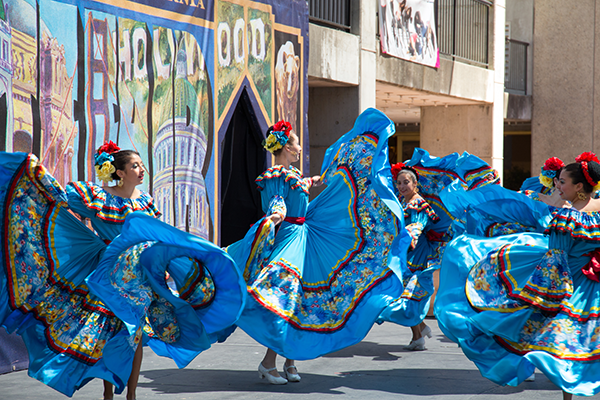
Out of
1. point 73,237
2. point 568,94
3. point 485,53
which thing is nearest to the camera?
point 73,237

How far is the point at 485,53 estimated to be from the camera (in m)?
15.1

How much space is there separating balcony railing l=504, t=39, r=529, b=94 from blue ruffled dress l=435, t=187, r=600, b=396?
13.4 metres

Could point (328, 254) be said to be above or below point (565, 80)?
below

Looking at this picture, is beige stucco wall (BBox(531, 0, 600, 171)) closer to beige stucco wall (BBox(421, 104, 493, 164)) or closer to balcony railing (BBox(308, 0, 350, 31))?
beige stucco wall (BBox(421, 104, 493, 164))

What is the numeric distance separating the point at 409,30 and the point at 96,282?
30.5ft

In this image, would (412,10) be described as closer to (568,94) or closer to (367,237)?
(568,94)

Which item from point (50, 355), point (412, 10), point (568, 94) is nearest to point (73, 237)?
point (50, 355)

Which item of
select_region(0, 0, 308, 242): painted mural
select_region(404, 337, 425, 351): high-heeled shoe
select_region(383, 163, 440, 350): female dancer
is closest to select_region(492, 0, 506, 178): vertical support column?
select_region(0, 0, 308, 242): painted mural

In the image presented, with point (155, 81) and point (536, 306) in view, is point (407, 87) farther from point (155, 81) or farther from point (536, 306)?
point (536, 306)

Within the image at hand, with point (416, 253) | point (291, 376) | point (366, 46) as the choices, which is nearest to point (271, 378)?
point (291, 376)

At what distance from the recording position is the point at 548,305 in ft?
13.6

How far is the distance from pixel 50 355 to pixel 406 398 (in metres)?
2.14

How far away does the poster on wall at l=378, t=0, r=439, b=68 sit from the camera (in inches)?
455

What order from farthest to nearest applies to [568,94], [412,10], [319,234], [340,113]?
[568,94], [412,10], [340,113], [319,234]
